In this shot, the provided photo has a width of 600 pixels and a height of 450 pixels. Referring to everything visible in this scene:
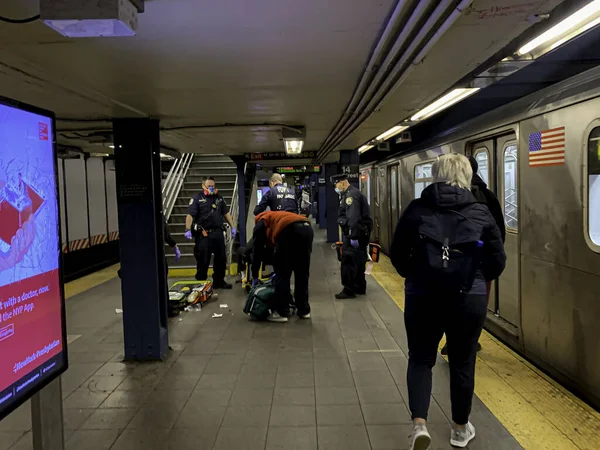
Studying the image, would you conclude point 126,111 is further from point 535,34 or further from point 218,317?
point 535,34

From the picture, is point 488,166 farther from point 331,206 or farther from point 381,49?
point 331,206

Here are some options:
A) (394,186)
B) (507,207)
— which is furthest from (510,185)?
(394,186)

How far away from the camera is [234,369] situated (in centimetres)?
409

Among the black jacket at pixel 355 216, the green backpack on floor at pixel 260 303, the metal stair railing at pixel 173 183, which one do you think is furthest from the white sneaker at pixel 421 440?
the metal stair railing at pixel 173 183

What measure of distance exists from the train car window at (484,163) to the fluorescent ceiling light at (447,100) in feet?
2.28

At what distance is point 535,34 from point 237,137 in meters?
4.60

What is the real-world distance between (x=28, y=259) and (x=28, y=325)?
0.26 m

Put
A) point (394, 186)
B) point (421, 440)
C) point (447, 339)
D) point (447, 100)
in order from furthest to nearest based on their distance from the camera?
point (394, 186) → point (447, 100) → point (447, 339) → point (421, 440)

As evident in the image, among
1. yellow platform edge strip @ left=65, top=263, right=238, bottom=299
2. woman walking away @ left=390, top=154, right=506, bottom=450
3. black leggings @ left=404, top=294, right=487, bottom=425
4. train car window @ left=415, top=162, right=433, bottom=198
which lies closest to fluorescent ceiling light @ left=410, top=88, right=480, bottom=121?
woman walking away @ left=390, top=154, right=506, bottom=450

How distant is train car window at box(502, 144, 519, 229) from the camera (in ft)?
14.3

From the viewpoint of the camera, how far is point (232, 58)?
106 inches

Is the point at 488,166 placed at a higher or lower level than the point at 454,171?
higher

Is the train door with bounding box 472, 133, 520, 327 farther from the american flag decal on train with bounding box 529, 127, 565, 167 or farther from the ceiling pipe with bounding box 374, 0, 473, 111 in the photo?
the ceiling pipe with bounding box 374, 0, 473, 111

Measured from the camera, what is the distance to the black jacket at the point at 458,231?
255cm
